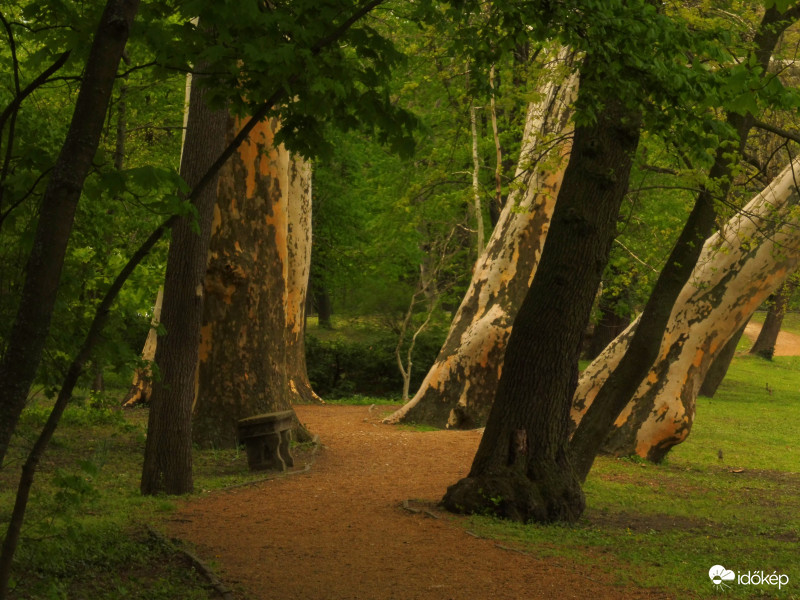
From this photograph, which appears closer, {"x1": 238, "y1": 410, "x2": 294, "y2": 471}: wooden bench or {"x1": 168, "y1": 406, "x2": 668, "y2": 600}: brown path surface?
{"x1": 168, "y1": 406, "x2": 668, "y2": 600}: brown path surface

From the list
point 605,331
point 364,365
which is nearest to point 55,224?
point 364,365

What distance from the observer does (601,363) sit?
14523 millimetres

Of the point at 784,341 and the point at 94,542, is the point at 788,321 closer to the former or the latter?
the point at 784,341

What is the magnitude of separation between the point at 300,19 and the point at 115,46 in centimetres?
111

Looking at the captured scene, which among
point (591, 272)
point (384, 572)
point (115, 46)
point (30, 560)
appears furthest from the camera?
point (591, 272)

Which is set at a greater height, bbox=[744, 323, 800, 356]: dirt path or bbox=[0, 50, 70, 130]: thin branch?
bbox=[744, 323, 800, 356]: dirt path

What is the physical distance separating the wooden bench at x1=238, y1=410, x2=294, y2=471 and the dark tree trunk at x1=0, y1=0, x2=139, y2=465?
23.4 feet

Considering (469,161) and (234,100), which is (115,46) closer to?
(234,100)

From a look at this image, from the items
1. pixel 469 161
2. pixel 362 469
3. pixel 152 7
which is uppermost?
pixel 469 161

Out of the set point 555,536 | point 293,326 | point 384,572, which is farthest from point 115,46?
point 293,326

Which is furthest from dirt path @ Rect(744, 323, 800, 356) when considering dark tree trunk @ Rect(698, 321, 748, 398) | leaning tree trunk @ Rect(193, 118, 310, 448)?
leaning tree trunk @ Rect(193, 118, 310, 448)

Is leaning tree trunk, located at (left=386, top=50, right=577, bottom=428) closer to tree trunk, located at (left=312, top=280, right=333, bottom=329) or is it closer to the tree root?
the tree root

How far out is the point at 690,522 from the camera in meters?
9.65

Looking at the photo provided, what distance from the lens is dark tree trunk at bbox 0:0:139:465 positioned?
3.61 m
